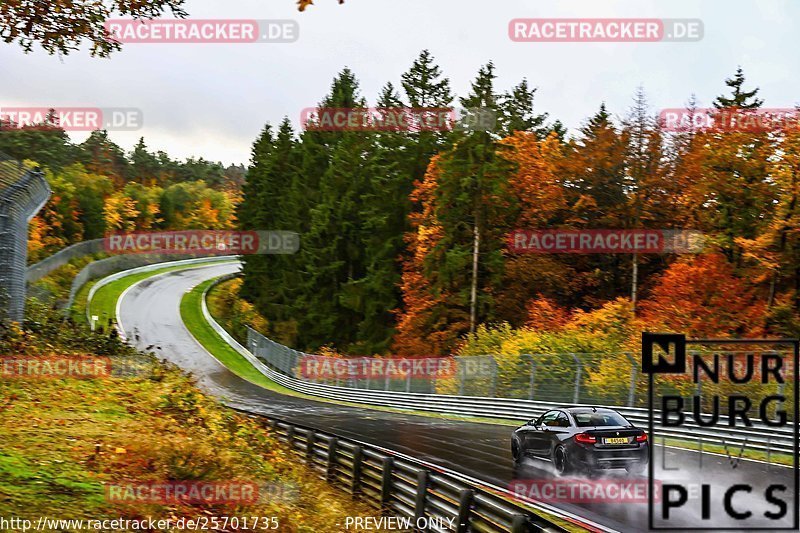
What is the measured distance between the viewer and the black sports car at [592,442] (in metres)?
14.2

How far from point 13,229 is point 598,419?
15.7 m

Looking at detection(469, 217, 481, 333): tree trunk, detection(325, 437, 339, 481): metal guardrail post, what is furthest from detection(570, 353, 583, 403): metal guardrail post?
detection(469, 217, 481, 333): tree trunk

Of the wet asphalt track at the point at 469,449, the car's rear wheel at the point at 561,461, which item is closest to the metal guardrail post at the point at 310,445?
the wet asphalt track at the point at 469,449

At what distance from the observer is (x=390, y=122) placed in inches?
2451

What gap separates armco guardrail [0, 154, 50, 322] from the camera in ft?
69.3

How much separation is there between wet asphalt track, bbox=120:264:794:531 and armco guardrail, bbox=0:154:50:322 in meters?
4.28

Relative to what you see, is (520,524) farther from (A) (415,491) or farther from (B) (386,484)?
(B) (386,484)

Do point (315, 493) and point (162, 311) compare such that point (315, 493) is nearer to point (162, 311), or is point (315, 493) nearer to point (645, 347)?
point (645, 347)

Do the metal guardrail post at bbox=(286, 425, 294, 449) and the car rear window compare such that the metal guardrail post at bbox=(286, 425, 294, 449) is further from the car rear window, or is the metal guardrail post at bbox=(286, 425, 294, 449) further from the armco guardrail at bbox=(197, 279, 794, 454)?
the armco guardrail at bbox=(197, 279, 794, 454)

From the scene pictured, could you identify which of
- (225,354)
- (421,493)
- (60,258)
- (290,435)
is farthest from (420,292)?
(421,493)

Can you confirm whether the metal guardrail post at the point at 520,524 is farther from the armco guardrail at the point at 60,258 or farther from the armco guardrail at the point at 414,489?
the armco guardrail at the point at 60,258

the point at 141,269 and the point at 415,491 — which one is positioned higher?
the point at 141,269

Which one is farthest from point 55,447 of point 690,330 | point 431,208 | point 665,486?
point 431,208

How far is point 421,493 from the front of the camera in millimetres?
12578
